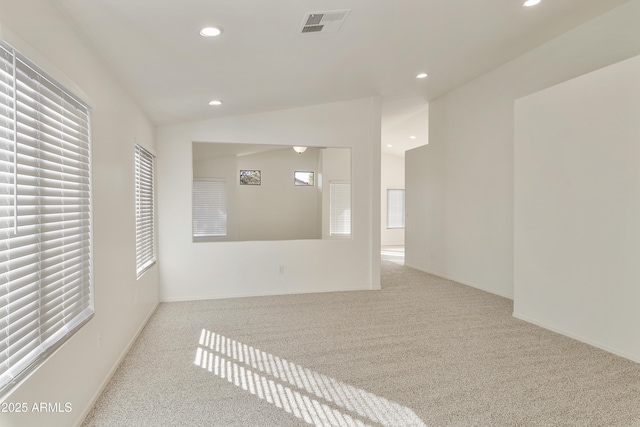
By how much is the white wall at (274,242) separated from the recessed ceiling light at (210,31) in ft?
8.27

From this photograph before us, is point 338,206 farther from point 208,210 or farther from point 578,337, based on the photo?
point 578,337

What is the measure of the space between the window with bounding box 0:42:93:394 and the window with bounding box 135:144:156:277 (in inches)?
58.6

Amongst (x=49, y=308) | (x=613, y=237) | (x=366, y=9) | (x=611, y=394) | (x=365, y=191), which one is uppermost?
(x=366, y=9)

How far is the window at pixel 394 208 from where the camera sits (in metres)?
11.4

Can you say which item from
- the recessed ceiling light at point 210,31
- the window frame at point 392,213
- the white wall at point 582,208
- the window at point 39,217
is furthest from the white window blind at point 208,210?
the window frame at point 392,213

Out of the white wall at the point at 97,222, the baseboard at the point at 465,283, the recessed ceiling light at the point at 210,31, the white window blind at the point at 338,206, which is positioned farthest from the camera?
the white window blind at the point at 338,206

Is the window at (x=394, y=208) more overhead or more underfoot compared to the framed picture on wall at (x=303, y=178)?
more underfoot

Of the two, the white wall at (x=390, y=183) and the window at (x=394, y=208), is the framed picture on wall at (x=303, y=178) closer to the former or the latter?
the white wall at (x=390, y=183)

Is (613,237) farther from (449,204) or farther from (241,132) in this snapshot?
(241,132)

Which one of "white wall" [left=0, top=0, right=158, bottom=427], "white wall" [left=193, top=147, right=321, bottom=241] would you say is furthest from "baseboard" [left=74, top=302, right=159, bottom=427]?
"white wall" [left=193, top=147, right=321, bottom=241]

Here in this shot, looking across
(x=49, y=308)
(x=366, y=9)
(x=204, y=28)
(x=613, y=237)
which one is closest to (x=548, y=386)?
(x=613, y=237)

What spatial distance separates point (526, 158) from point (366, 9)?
98.3 inches

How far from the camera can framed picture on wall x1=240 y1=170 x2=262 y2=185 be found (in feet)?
26.8

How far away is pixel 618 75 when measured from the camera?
303cm
